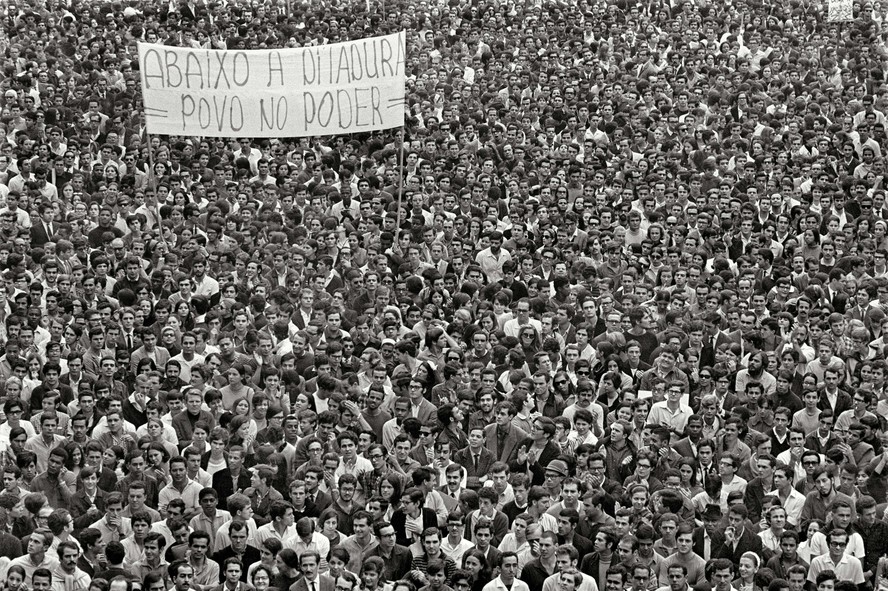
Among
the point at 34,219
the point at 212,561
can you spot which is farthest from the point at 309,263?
the point at 212,561

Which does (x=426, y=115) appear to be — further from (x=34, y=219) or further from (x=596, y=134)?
(x=34, y=219)

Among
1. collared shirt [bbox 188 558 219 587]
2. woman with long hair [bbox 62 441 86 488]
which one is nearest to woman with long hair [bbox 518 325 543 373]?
woman with long hair [bbox 62 441 86 488]

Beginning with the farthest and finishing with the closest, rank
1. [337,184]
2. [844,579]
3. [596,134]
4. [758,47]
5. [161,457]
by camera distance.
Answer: [758,47] < [596,134] < [337,184] < [161,457] < [844,579]

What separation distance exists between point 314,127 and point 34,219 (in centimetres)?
308

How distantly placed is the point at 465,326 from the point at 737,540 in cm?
459

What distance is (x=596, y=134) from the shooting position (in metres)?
23.1

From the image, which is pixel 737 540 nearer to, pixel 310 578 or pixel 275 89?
pixel 310 578

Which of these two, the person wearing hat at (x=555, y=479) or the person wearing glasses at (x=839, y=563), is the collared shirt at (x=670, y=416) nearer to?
the person wearing hat at (x=555, y=479)

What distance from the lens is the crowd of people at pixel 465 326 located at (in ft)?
43.9

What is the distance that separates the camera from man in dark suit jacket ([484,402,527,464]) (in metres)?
14.9

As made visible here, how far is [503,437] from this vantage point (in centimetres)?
1502

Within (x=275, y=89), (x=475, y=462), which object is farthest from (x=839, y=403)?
(x=275, y=89)

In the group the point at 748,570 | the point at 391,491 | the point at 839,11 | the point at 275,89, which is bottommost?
the point at 391,491

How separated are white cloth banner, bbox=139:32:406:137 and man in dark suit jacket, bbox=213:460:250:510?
5.95 metres
